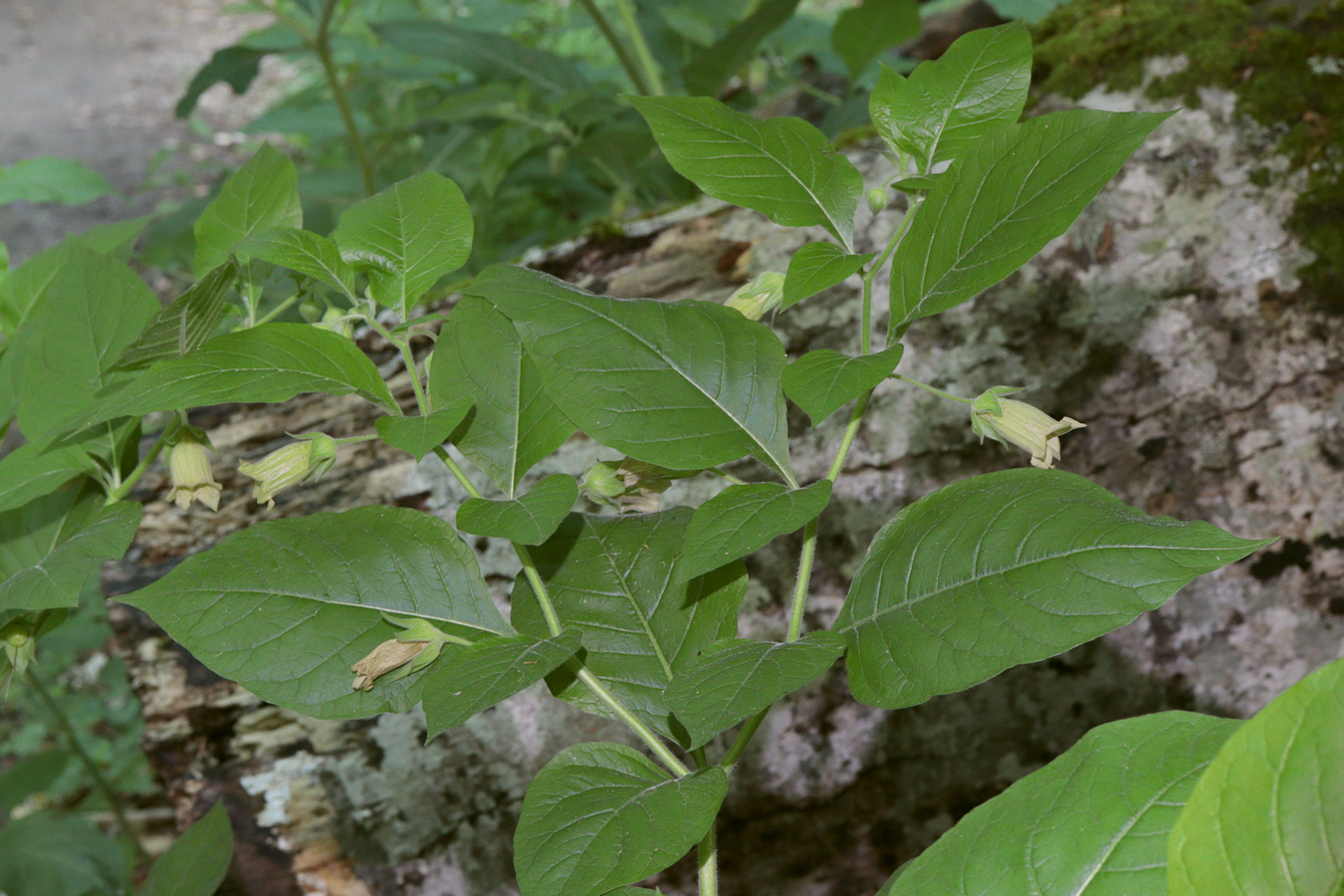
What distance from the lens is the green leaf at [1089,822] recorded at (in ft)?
1.53

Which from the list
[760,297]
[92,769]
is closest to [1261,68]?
[760,297]

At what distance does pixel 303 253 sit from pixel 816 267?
0.36 meters

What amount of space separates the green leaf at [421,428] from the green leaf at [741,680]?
20cm

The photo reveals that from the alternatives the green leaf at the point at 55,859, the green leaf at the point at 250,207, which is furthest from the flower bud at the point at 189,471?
the green leaf at the point at 55,859

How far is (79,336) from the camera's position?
0.73 metres

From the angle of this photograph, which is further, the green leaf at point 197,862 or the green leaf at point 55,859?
the green leaf at point 55,859

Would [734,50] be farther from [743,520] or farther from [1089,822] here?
[1089,822]

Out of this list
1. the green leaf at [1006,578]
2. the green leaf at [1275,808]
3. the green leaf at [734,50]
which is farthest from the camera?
the green leaf at [734,50]

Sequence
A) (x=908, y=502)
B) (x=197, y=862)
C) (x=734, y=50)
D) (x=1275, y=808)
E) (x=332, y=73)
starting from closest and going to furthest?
(x=1275, y=808) → (x=197, y=862) → (x=908, y=502) → (x=734, y=50) → (x=332, y=73)

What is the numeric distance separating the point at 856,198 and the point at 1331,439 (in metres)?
0.93

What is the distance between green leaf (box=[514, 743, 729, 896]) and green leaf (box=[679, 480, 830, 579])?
0.13m

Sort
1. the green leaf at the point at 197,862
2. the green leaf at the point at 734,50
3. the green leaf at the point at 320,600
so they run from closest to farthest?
the green leaf at the point at 320,600 < the green leaf at the point at 197,862 < the green leaf at the point at 734,50

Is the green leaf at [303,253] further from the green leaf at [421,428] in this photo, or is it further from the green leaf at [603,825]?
the green leaf at [603,825]

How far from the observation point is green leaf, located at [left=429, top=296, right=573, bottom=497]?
637 millimetres
